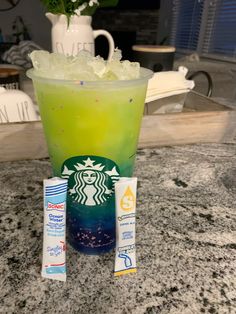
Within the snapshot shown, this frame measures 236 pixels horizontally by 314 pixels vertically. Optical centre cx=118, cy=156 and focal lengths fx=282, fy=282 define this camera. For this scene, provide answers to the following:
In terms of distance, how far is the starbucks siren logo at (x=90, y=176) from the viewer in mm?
312

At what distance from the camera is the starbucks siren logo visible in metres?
0.31

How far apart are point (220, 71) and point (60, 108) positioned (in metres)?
1.34

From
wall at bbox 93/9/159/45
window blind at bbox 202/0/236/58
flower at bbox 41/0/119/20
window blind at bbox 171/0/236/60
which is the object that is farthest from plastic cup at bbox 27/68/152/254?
wall at bbox 93/9/159/45

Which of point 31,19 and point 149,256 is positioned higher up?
point 31,19

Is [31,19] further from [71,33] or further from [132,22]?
[71,33]

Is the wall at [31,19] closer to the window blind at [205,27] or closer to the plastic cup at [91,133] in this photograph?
the window blind at [205,27]

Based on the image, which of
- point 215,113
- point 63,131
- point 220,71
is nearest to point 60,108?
point 63,131

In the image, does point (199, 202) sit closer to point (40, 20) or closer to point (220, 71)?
point (220, 71)

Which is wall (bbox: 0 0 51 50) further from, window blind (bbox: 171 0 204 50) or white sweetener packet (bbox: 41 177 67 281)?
white sweetener packet (bbox: 41 177 67 281)

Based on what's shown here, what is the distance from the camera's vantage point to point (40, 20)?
3742 millimetres

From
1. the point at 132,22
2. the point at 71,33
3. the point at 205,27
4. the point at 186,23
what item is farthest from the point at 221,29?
the point at 71,33

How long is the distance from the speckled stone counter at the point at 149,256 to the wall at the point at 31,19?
356cm

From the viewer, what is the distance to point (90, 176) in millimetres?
311

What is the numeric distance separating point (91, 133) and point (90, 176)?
0.16 feet
